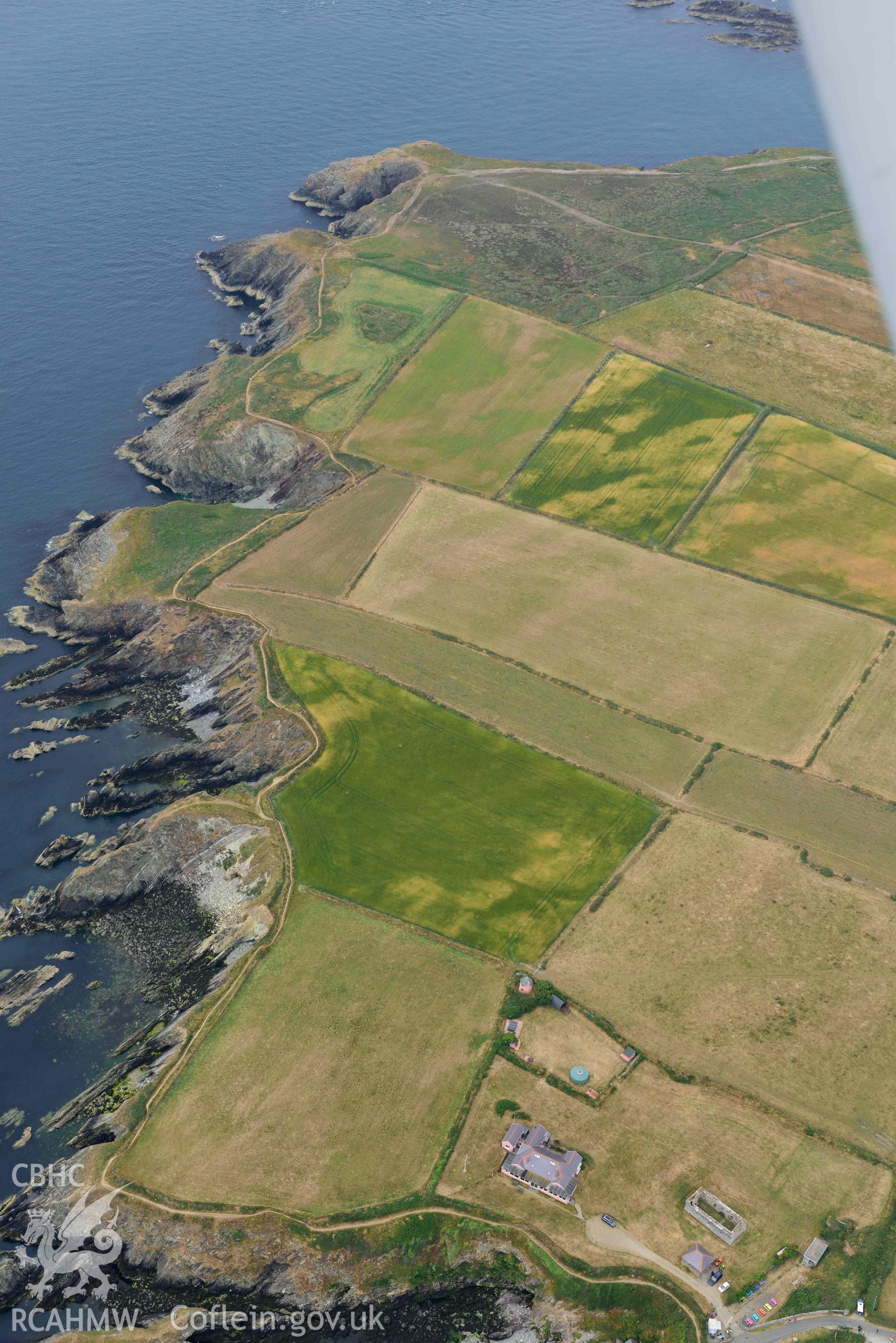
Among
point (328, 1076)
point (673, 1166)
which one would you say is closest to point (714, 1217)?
point (673, 1166)

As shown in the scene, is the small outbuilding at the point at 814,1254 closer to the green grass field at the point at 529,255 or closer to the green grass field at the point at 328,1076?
the green grass field at the point at 328,1076

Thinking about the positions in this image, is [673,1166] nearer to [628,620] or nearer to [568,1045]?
[568,1045]

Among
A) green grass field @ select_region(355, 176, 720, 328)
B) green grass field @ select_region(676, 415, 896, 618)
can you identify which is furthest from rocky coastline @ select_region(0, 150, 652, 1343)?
green grass field @ select_region(676, 415, 896, 618)

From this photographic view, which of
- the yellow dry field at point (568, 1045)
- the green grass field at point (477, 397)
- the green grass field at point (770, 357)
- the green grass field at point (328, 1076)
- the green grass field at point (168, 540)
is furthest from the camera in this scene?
the green grass field at point (770, 357)

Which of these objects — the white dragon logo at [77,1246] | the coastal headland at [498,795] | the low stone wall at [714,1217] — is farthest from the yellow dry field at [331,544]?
the low stone wall at [714,1217]

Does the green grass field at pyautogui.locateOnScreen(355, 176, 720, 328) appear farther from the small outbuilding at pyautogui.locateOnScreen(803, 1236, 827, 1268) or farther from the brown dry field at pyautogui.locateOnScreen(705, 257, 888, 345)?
the small outbuilding at pyautogui.locateOnScreen(803, 1236, 827, 1268)

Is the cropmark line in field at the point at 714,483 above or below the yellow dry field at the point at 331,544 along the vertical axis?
below
